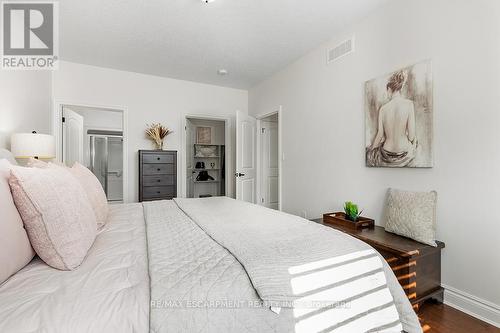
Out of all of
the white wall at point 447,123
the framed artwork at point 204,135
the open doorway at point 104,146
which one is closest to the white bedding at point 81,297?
the white wall at point 447,123

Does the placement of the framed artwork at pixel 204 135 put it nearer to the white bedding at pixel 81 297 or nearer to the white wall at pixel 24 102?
the white wall at pixel 24 102

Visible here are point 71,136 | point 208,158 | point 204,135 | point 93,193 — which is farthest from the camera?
point 208,158

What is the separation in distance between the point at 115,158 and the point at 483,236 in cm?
707

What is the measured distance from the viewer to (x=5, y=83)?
83.9 inches

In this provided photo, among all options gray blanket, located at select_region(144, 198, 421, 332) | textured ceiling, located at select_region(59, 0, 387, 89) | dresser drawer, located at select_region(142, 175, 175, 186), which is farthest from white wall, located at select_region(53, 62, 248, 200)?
gray blanket, located at select_region(144, 198, 421, 332)

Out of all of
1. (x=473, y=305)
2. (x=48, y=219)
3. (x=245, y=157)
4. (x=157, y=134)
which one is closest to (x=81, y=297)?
(x=48, y=219)

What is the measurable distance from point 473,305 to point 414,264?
0.53 metres

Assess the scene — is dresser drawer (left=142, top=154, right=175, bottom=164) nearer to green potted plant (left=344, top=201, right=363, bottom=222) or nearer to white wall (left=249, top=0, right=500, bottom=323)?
white wall (left=249, top=0, right=500, bottom=323)

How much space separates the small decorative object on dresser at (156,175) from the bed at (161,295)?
8.84 feet

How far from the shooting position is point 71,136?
12.8 ft

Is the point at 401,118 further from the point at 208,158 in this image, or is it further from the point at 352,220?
the point at 208,158

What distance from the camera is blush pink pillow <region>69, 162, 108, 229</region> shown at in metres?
1.43

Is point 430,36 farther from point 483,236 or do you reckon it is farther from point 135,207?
point 135,207

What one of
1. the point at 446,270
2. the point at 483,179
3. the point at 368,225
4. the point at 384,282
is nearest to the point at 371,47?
the point at 483,179
